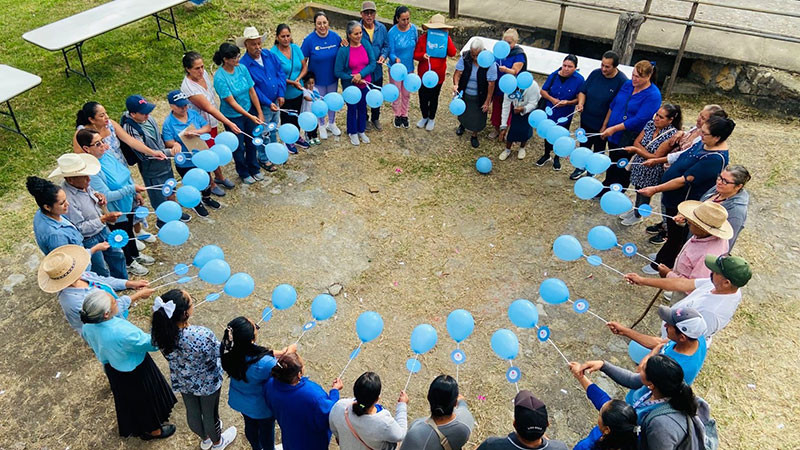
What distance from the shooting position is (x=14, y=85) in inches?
264

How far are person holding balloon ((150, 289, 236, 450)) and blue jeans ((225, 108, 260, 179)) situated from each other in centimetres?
297

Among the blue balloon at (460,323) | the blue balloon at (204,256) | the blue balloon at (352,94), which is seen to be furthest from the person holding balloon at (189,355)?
the blue balloon at (352,94)

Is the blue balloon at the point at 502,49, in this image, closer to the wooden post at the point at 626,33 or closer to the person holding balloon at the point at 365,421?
the wooden post at the point at 626,33

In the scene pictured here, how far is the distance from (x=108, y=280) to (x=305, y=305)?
1.67 m

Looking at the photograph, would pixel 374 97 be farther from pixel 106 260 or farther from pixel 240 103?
pixel 106 260

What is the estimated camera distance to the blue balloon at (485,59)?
607 cm

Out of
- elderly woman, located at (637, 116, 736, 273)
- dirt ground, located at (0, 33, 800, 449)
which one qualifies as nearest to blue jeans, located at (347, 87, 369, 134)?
dirt ground, located at (0, 33, 800, 449)

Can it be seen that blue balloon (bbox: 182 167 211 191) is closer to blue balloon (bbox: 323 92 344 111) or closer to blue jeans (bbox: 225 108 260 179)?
blue jeans (bbox: 225 108 260 179)

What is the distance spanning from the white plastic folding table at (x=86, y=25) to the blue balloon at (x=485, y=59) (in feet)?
17.3

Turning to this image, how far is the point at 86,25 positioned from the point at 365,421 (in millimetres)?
7634

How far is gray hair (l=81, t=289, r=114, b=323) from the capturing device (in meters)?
3.12

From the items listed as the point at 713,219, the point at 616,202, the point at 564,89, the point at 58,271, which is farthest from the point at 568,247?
the point at 58,271

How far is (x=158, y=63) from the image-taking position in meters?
8.41

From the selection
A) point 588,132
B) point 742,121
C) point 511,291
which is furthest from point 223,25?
point 742,121
